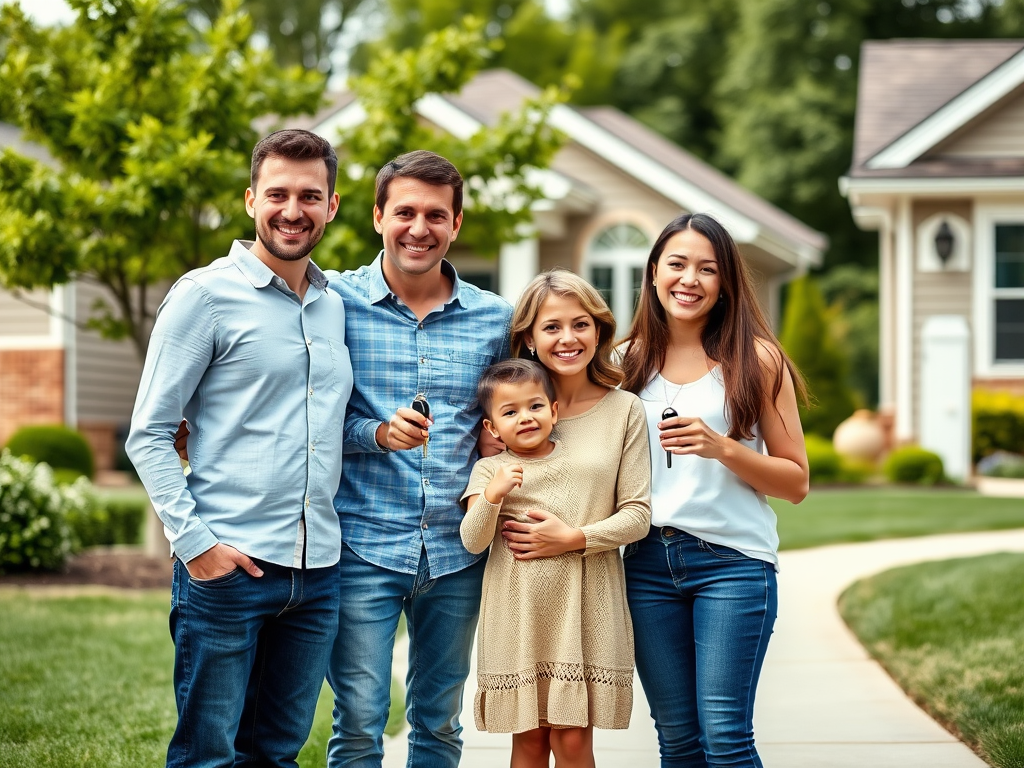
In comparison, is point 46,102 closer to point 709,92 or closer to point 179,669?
point 179,669

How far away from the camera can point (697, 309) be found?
11.8 feet

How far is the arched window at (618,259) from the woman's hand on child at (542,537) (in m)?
14.2

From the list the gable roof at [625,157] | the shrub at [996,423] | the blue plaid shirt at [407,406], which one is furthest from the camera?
the gable roof at [625,157]

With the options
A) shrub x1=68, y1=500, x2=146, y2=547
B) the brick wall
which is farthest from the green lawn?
the brick wall

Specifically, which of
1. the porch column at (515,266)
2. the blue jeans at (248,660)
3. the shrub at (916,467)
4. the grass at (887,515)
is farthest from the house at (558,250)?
the blue jeans at (248,660)

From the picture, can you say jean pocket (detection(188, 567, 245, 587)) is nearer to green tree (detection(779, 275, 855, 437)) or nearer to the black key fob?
the black key fob

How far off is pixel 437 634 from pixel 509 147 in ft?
20.4

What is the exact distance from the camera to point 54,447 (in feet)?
50.7

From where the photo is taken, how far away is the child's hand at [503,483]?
3.38 meters

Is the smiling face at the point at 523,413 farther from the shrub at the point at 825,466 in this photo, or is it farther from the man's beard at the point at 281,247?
the shrub at the point at 825,466

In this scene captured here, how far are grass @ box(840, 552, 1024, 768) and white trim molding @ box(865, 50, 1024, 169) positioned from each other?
7799 millimetres

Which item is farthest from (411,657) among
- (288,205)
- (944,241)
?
(944,241)

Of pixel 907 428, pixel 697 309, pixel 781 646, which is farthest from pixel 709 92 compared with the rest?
pixel 697 309

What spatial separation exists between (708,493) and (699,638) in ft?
1.37
